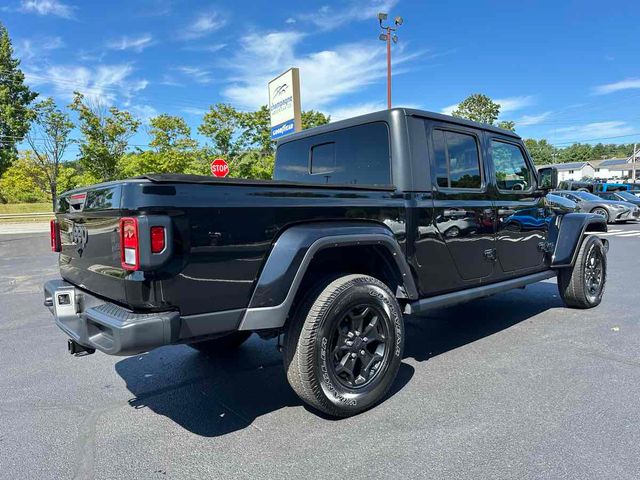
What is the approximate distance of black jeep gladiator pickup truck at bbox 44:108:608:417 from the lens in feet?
7.50

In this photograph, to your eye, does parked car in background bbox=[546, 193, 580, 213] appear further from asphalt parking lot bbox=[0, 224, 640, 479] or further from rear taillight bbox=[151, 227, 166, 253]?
rear taillight bbox=[151, 227, 166, 253]

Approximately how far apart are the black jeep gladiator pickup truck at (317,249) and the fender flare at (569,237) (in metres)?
0.79

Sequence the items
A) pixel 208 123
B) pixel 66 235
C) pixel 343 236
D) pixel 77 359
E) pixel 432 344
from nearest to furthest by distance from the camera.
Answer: pixel 343 236 → pixel 66 235 → pixel 77 359 → pixel 432 344 → pixel 208 123

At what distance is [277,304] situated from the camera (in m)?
2.61

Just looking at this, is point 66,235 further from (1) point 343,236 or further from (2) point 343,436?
(2) point 343,436

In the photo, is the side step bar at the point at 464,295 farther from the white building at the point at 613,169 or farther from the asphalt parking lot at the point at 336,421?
the white building at the point at 613,169

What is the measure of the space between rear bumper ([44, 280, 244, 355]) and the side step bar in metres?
1.46

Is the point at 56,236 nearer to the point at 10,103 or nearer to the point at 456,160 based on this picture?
the point at 456,160

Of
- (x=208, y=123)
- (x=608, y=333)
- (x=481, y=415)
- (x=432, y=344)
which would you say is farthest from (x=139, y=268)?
(x=208, y=123)

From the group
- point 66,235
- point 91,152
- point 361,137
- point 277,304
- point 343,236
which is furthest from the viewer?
point 91,152

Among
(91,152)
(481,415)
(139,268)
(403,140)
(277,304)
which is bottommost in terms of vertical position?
(481,415)

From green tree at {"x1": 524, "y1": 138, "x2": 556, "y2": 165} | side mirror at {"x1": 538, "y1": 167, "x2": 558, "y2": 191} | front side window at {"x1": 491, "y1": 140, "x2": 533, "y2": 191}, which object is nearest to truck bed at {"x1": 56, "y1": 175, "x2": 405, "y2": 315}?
front side window at {"x1": 491, "y1": 140, "x2": 533, "y2": 191}

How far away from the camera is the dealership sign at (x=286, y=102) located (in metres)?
12.2

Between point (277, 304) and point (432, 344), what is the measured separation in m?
2.35
